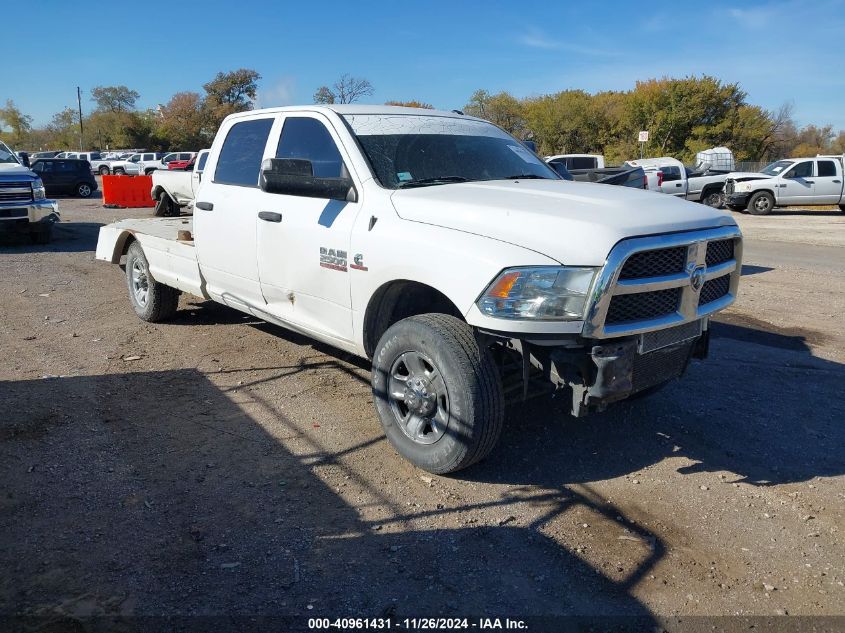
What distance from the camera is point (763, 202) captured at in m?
24.0

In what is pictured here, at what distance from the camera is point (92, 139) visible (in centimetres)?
8194

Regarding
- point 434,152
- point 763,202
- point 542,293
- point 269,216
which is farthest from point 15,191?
point 763,202

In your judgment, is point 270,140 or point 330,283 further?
point 270,140

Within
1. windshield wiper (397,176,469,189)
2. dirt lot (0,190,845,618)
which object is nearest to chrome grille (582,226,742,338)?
dirt lot (0,190,845,618)

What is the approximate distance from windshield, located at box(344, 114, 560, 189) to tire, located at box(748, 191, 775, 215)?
21.6 meters

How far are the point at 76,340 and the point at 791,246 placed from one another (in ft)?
46.0

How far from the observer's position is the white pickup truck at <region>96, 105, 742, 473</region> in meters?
3.47

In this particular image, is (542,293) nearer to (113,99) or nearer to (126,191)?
(126,191)

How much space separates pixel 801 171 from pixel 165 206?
20616 millimetres

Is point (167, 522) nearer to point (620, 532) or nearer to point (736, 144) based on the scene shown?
point (620, 532)

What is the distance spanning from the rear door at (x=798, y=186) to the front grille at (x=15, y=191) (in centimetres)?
2239

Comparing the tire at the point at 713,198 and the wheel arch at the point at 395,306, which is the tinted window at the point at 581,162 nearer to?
the tire at the point at 713,198

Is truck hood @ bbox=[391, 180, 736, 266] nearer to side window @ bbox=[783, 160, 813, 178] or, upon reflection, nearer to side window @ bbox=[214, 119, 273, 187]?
side window @ bbox=[214, 119, 273, 187]

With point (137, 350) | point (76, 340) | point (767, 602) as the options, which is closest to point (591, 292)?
point (767, 602)
